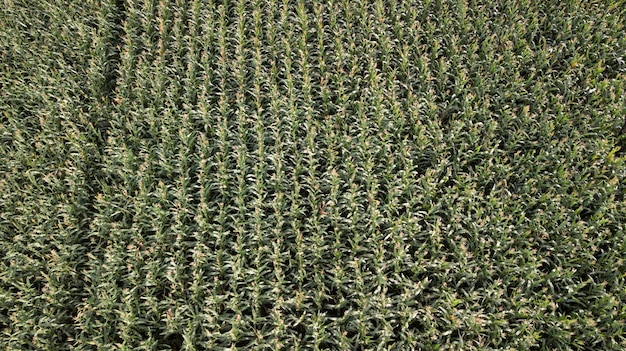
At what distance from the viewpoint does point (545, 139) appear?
3906mm

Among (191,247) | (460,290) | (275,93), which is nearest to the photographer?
(460,290)

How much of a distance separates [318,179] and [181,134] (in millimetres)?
1049

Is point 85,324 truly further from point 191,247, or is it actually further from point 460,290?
point 460,290

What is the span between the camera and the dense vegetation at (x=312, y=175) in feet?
10.3

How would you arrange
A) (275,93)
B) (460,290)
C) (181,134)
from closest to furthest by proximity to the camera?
(460,290) < (181,134) < (275,93)

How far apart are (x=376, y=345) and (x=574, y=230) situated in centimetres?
151

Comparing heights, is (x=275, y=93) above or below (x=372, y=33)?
below

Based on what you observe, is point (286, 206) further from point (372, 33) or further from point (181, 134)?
point (372, 33)

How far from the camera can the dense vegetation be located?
3.15m

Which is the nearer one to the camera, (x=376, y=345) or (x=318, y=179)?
(x=376, y=345)

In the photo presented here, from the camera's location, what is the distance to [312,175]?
3652 millimetres

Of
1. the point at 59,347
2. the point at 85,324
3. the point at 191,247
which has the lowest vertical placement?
the point at 59,347

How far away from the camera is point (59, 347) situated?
3150mm

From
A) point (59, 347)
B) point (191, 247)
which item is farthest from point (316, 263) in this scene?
point (59, 347)
